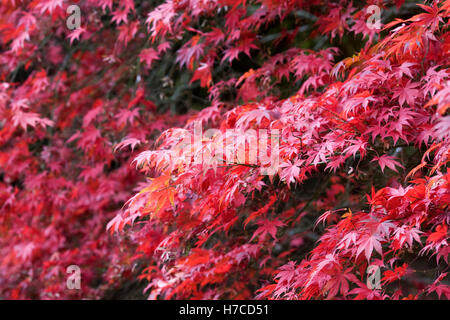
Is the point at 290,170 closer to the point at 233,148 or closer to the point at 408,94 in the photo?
the point at 233,148

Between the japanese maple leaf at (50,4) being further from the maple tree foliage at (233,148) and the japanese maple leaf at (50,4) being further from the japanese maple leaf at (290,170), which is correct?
the japanese maple leaf at (290,170)

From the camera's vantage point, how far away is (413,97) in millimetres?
A: 2109

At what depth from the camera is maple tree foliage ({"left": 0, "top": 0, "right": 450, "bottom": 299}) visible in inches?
83.0

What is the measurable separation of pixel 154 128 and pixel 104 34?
1.84m

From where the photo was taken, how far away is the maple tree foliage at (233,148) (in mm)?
2107

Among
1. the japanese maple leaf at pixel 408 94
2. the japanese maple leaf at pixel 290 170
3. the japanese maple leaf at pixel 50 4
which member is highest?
the japanese maple leaf at pixel 50 4

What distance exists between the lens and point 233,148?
211 cm

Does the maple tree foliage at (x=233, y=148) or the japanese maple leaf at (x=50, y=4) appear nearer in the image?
the maple tree foliage at (x=233, y=148)

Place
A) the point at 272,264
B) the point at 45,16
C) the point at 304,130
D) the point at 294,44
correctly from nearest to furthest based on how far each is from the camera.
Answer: the point at 304,130 < the point at 272,264 < the point at 294,44 < the point at 45,16

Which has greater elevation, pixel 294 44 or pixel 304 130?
pixel 294 44

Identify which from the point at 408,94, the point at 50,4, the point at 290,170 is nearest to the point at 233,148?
the point at 290,170

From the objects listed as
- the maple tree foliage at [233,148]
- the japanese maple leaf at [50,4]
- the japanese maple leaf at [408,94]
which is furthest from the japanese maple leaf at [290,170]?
the japanese maple leaf at [50,4]
